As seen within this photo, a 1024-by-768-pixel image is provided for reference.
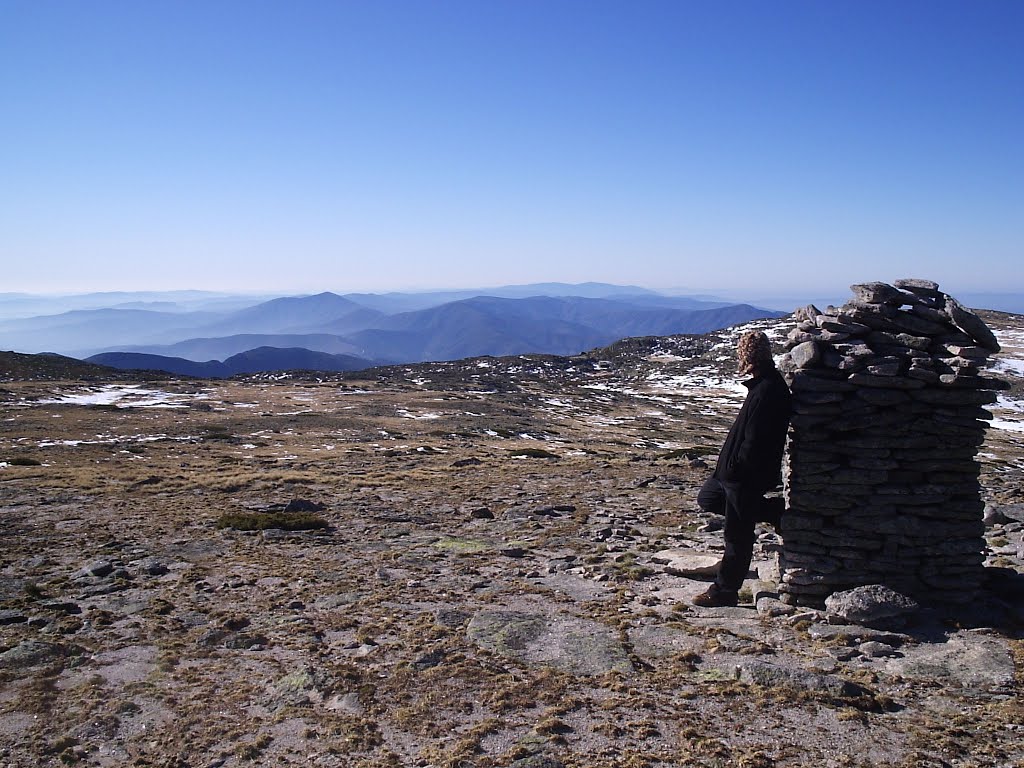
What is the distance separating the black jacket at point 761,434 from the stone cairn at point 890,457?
1.86ft

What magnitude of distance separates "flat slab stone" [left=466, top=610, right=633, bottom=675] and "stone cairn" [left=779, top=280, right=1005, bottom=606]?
332 centimetres

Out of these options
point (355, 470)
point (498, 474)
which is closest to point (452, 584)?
point (498, 474)

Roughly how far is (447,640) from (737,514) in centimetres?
→ 492

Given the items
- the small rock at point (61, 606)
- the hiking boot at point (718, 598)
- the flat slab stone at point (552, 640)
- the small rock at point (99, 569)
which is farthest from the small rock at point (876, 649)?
the small rock at point (99, 569)

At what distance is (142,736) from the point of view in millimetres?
7324

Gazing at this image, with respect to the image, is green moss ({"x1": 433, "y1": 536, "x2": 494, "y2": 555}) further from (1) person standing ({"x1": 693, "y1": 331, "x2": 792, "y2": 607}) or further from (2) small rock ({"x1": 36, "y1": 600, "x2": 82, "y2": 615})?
(2) small rock ({"x1": 36, "y1": 600, "x2": 82, "y2": 615})

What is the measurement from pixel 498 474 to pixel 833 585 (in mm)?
17765

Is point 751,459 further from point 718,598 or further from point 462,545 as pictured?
point 462,545

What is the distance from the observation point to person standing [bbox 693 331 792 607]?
30.7 feet

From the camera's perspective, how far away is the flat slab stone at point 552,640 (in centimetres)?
873

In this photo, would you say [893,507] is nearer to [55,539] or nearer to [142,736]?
[142,736]

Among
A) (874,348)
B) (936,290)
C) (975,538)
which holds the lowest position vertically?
(975,538)

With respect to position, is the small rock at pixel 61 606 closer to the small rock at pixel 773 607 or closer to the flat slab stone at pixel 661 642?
the flat slab stone at pixel 661 642

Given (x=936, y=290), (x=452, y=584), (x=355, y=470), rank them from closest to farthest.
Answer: (x=936, y=290) < (x=452, y=584) < (x=355, y=470)
